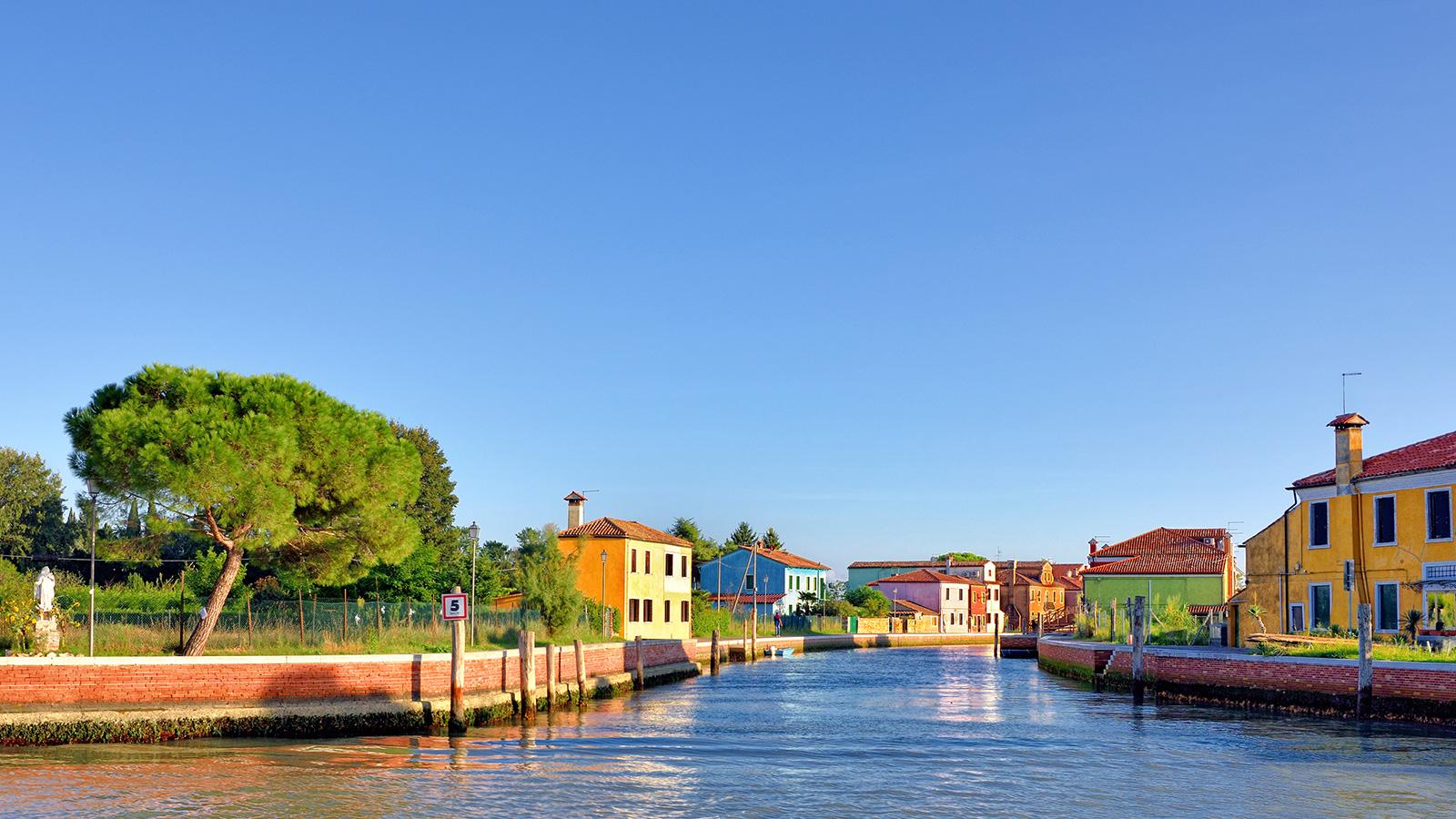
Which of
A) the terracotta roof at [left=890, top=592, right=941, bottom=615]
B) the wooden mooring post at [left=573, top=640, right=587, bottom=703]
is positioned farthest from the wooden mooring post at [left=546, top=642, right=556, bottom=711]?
the terracotta roof at [left=890, top=592, right=941, bottom=615]

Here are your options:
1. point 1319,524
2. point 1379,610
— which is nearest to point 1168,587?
point 1319,524

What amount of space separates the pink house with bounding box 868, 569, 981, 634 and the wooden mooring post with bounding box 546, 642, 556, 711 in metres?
76.7

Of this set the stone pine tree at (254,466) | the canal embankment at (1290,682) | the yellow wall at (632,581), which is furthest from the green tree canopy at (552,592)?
the canal embankment at (1290,682)

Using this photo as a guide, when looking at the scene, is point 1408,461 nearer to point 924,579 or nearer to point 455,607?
point 455,607

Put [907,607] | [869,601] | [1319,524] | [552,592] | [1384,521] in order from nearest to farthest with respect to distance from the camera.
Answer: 1. [1384,521]
2. [1319,524]
3. [552,592]
4. [869,601]
5. [907,607]

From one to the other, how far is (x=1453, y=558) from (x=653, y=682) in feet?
85.2

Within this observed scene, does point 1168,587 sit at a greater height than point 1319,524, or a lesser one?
lesser

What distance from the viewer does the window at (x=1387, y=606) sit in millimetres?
38406

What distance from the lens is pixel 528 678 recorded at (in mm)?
31969

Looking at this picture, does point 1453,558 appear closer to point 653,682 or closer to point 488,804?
point 653,682

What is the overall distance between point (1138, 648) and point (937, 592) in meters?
69.7

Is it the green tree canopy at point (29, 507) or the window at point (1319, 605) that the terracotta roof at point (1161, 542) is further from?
the green tree canopy at point (29, 507)

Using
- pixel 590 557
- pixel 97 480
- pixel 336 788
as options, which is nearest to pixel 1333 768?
pixel 336 788

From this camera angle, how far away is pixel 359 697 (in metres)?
26.4
